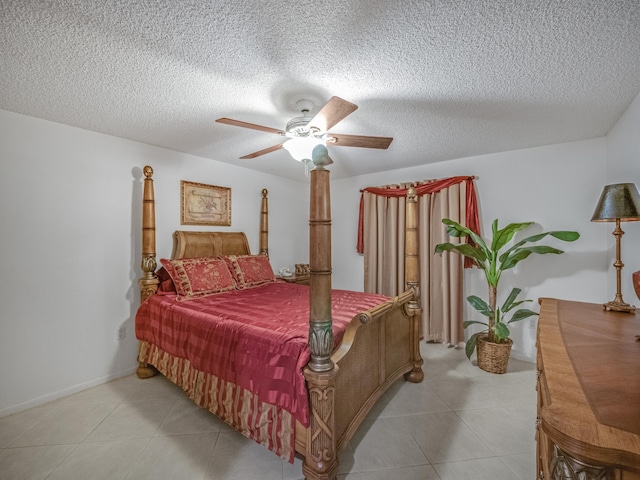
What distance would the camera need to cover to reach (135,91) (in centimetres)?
181

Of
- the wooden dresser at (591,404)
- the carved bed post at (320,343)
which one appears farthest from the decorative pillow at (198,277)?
the wooden dresser at (591,404)

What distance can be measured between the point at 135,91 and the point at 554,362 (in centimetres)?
260

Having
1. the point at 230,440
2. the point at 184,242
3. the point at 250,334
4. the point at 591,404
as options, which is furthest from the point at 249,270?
the point at 591,404

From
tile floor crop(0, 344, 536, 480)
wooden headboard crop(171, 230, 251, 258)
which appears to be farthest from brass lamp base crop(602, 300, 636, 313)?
wooden headboard crop(171, 230, 251, 258)

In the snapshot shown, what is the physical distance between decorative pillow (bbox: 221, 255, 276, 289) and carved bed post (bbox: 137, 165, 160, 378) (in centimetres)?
73

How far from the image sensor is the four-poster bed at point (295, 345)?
1.37m

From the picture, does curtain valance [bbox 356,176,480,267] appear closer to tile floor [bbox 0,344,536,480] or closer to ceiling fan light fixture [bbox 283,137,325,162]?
tile floor [bbox 0,344,536,480]

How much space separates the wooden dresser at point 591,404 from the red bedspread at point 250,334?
1.05 meters

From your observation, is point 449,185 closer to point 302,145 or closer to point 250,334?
point 302,145

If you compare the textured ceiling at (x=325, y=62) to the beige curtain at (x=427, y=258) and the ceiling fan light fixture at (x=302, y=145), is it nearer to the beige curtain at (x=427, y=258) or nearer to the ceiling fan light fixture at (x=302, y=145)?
the ceiling fan light fixture at (x=302, y=145)

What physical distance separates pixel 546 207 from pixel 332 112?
2.72m

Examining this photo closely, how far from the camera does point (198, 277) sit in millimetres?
2678

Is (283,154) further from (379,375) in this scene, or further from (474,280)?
(474,280)

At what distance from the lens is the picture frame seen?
3135 mm
